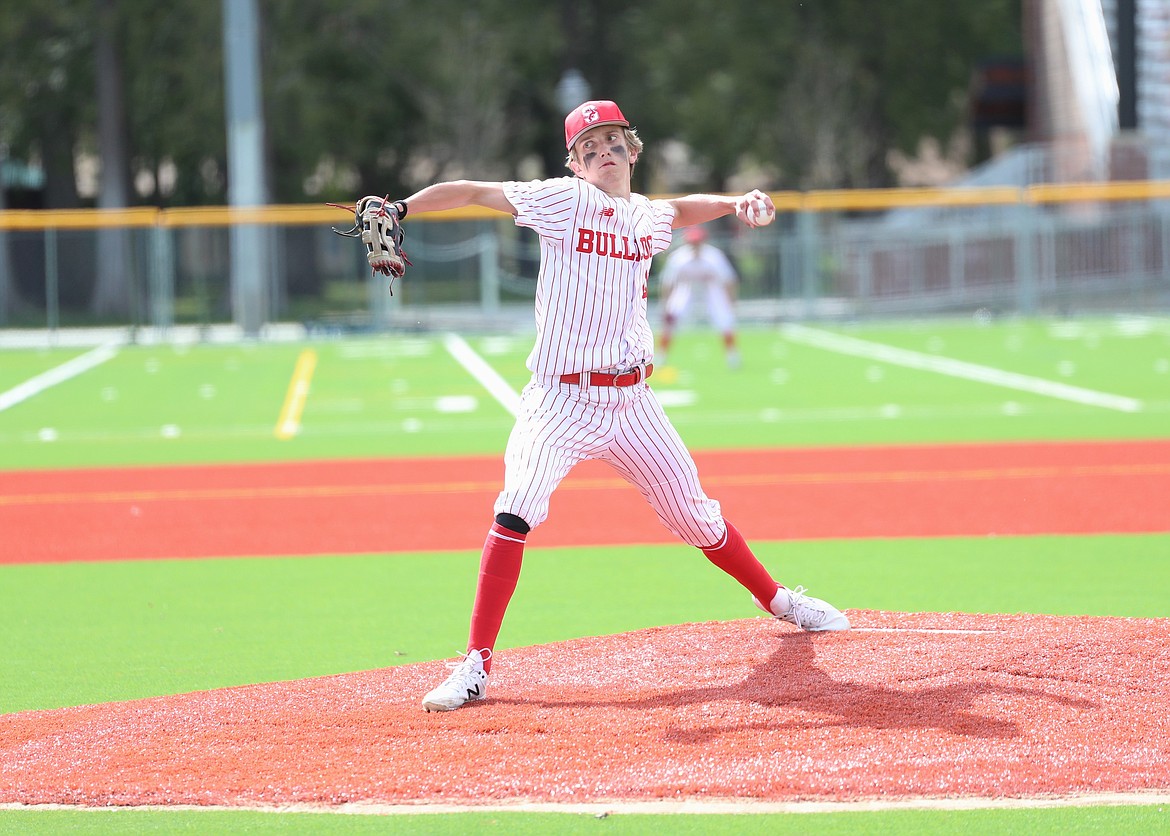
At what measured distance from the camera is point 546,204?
583cm

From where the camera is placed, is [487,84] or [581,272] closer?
[581,272]

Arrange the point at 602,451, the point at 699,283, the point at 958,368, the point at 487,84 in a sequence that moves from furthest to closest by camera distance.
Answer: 1. the point at 487,84
2. the point at 699,283
3. the point at 958,368
4. the point at 602,451

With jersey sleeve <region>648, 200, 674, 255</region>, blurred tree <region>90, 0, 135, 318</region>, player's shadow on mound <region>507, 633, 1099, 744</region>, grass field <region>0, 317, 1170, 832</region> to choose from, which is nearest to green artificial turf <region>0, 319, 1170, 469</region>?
grass field <region>0, 317, 1170, 832</region>

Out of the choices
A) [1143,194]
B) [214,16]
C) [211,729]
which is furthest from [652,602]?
[214,16]

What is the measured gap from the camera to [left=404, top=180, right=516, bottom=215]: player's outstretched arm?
18.4ft

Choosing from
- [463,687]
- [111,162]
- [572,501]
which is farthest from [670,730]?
[111,162]

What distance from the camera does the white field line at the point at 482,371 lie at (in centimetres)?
1877

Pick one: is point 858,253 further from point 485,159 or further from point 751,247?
point 485,159

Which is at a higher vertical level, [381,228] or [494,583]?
[381,228]

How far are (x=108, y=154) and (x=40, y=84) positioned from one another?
110 inches

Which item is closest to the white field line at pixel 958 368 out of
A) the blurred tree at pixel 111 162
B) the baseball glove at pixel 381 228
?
the baseball glove at pixel 381 228

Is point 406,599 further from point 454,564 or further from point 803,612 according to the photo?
point 803,612

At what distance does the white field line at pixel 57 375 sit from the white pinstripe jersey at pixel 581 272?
46.5 feet

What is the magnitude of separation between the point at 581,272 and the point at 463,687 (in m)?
1.62
